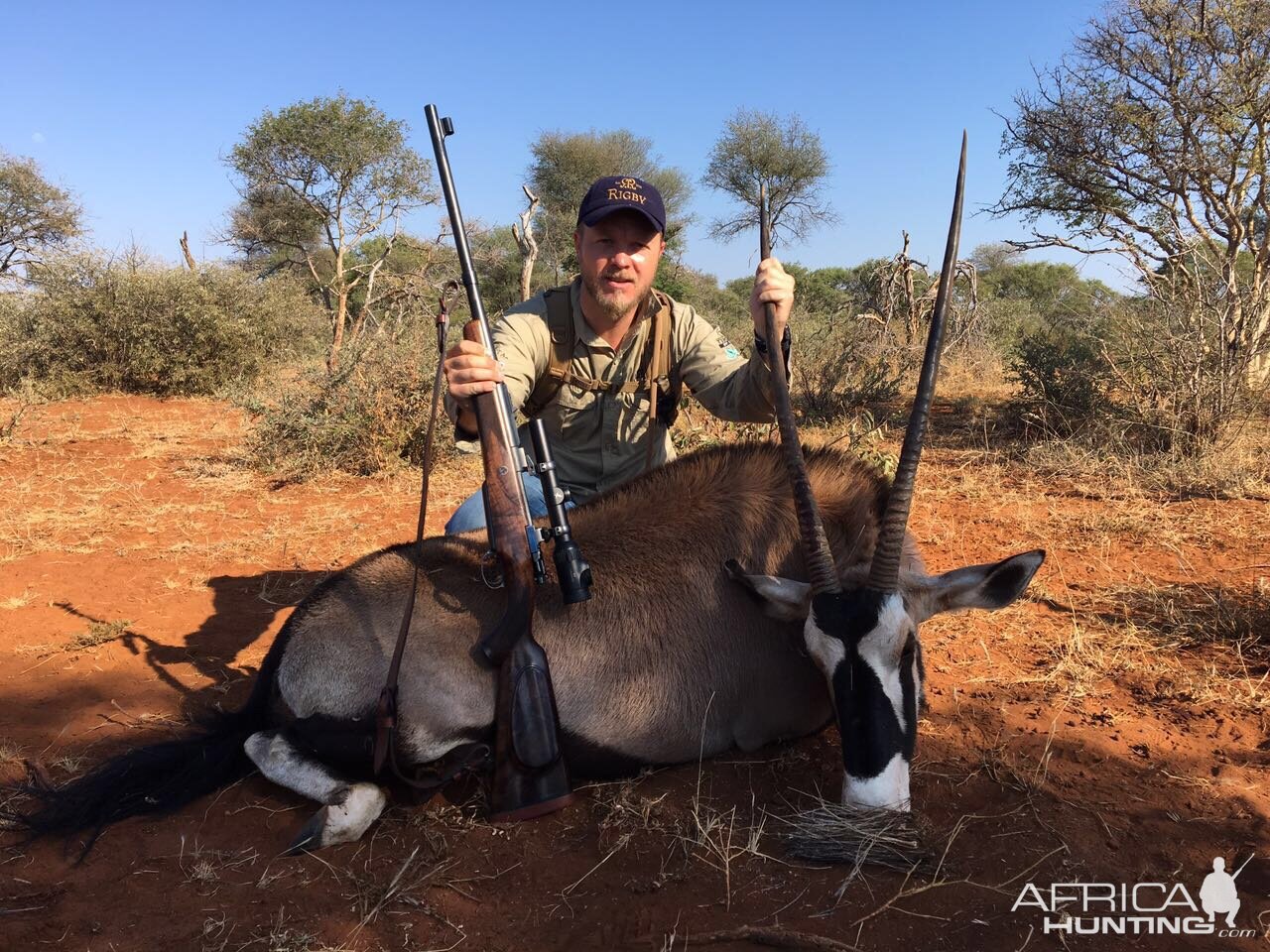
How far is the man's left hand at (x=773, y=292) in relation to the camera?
315 centimetres

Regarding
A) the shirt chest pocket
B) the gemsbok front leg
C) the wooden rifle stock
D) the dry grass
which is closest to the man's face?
the shirt chest pocket

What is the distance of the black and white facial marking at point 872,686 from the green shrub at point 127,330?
14.7 meters

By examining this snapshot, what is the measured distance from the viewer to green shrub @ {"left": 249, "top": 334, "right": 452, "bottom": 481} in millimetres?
8617

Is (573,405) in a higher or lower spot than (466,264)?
lower

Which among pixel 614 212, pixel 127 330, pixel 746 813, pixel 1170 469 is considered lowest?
pixel 746 813

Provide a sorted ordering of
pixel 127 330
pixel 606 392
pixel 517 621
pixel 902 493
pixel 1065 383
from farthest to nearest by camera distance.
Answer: pixel 127 330 → pixel 1065 383 → pixel 606 392 → pixel 517 621 → pixel 902 493

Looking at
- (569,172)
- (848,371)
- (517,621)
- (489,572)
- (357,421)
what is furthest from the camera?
(569,172)

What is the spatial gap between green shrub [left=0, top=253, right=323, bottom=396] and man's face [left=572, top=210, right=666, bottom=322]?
42.5ft

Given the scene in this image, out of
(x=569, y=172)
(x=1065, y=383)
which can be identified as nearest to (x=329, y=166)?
(x=569, y=172)

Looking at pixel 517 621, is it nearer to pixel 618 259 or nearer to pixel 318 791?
pixel 318 791

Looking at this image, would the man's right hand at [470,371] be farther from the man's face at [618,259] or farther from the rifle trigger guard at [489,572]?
the man's face at [618,259]

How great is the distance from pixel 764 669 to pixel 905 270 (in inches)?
503

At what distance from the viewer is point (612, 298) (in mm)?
3939

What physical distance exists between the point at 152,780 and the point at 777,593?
2.52 m
